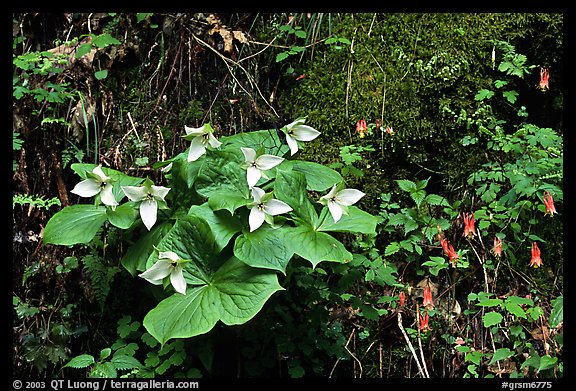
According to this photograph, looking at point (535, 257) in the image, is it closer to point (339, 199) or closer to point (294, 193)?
point (339, 199)

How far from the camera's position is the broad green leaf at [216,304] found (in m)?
2.24

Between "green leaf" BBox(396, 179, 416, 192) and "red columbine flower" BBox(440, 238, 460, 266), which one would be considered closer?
"red columbine flower" BBox(440, 238, 460, 266)

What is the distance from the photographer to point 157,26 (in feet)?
13.9

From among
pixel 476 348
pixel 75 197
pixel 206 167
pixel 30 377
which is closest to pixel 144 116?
pixel 75 197

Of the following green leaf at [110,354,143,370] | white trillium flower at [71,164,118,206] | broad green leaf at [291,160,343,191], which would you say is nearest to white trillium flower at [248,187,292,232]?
broad green leaf at [291,160,343,191]

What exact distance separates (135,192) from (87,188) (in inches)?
10.6

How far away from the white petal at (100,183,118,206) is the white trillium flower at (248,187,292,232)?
2.32 ft

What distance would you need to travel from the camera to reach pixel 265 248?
2342 mm

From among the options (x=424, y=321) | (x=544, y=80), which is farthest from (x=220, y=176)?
(x=544, y=80)

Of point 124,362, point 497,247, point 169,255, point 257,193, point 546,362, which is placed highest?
point 257,193

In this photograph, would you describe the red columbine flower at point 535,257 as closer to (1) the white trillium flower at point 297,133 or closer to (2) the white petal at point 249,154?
(1) the white trillium flower at point 297,133

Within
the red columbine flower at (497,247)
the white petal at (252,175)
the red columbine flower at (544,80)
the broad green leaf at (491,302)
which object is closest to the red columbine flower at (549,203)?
the red columbine flower at (497,247)

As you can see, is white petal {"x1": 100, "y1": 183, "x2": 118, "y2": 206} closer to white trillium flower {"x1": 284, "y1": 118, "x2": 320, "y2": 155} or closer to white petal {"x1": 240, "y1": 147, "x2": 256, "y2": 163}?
white petal {"x1": 240, "y1": 147, "x2": 256, "y2": 163}

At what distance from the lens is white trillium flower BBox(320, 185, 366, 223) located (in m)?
2.50
